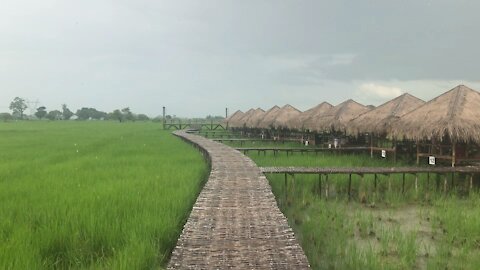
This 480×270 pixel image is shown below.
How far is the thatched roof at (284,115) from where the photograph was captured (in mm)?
22522

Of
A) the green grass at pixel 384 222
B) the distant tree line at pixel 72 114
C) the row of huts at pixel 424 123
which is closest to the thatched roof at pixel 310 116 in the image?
the row of huts at pixel 424 123

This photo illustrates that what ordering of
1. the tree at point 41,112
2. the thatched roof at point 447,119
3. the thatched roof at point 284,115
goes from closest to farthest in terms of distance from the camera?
the thatched roof at point 447,119, the thatched roof at point 284,115, the tree at point 41,112

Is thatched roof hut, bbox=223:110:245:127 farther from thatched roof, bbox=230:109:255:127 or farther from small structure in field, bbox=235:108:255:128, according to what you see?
small structure in field, bbox=235:108:255:128

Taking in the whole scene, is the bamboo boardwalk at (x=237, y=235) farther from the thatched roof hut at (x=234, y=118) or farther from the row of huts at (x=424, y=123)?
the thatched roof hut at (x=234, y=118)

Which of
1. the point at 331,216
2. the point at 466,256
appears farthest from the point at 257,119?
the point at 466,256

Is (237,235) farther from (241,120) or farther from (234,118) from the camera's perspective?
(234,118)

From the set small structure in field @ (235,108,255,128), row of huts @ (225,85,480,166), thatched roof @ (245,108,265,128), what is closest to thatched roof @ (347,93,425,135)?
row of huts @ (225,85,480,166)

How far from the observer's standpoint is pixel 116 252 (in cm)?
368

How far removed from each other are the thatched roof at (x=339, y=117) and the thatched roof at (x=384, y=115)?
1183mm

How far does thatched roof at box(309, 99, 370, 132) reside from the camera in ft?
51.9

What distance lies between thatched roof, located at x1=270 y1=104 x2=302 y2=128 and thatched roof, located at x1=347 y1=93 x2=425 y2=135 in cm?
789

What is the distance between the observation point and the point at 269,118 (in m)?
25.0

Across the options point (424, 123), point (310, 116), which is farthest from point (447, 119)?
point (310, 116)

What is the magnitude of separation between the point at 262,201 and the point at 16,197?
345cm
